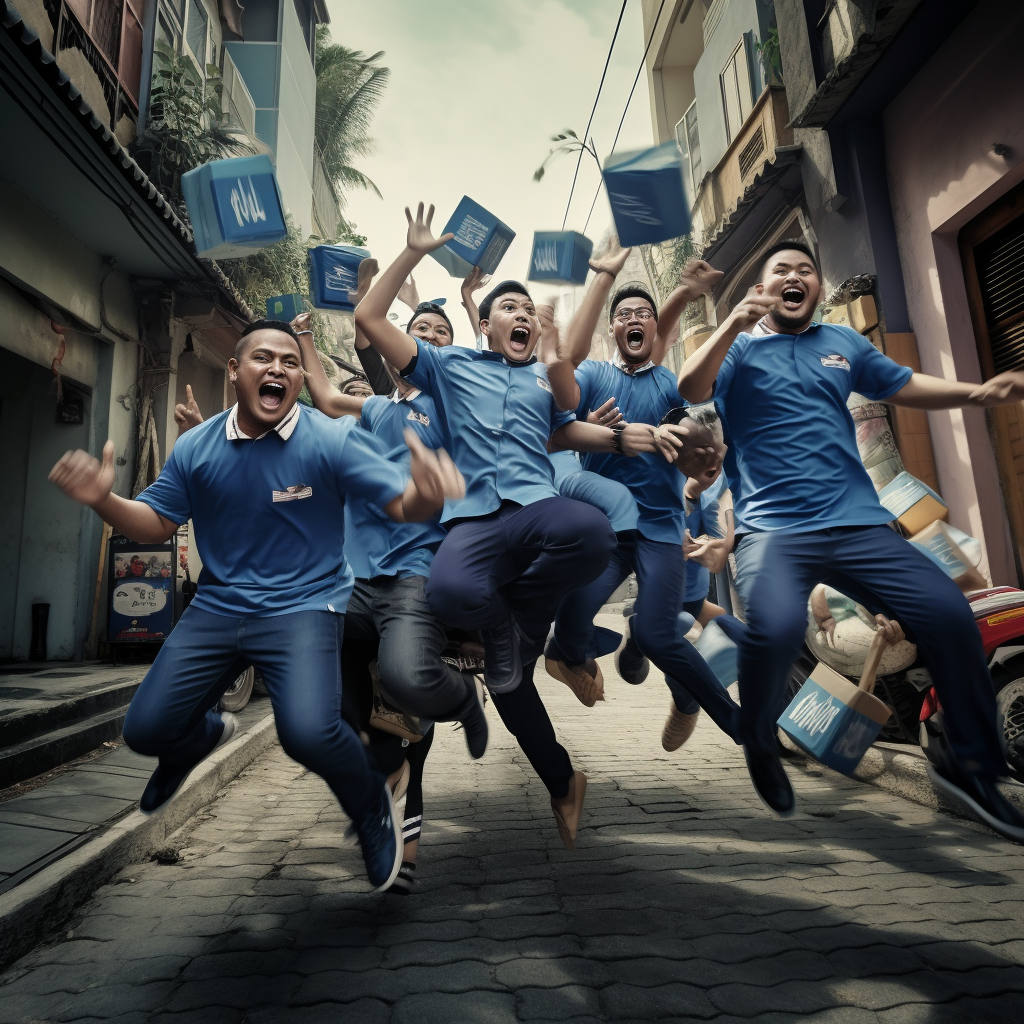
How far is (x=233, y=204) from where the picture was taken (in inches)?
187

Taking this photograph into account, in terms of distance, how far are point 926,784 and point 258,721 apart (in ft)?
17.9

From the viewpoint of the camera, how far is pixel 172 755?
120 inches

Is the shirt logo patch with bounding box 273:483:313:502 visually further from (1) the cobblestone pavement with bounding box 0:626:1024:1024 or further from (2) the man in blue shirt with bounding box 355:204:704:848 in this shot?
(1) the cobblestone pavement with bounding box 0:626:1024:1024

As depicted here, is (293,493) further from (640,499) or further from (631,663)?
(631,663)

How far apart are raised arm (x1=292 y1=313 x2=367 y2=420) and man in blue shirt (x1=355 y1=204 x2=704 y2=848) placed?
2.22 ft

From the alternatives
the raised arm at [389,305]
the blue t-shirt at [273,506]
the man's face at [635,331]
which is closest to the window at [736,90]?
the man's face at [635,331]

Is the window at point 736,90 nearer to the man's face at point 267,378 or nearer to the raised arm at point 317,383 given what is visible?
the raised arm at point 317,383

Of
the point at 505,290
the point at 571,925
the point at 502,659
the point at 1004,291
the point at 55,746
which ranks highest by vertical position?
the point at 1004,291

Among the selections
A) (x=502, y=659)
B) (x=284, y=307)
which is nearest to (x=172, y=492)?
(x=502, y=659)

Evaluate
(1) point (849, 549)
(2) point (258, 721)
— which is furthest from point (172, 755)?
(2) point (258, 721)

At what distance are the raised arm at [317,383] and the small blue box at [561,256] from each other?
1444 mm

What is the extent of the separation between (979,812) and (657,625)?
161 cm

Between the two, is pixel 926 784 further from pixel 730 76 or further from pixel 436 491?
pixel 730 76

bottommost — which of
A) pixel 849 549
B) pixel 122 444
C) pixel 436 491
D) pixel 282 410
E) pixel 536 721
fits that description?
pixel 536 721
